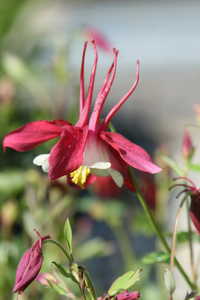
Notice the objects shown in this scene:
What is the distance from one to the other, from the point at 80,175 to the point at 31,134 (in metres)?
0.08

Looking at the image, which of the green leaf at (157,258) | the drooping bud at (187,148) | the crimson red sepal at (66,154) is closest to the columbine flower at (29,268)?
the crimson red sepal at (66,154)

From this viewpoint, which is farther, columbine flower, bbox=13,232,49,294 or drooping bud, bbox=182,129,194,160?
drooping bud, bbox=182,129,194,160

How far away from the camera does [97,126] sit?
36.0 inches

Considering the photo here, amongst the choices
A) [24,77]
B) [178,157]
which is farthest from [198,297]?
[178,157]

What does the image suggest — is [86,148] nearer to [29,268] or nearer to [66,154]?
[66,154]

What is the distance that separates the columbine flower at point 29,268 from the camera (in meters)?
0.81

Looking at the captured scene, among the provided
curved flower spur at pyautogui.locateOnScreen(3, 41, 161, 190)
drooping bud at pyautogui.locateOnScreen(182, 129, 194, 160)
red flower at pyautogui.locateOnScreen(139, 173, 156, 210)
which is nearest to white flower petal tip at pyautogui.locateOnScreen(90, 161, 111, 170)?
curved flower spur at pyautogui.locateOnScreen(3, 41, 161, 190)

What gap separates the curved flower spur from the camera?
0.84 metres

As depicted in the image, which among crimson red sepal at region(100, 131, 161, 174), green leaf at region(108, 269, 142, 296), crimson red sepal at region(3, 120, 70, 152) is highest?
crimson red sepal at region(3, 120, 70, 152)

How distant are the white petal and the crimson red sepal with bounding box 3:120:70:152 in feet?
0.23

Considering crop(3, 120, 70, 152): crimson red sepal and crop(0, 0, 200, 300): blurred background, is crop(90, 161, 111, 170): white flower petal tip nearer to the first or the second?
crop(3, 120, 70, 152): crimson red sepal

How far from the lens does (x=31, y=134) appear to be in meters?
0.86

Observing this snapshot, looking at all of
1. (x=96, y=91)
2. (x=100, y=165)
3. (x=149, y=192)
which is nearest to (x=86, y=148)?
(x=100, y=165)

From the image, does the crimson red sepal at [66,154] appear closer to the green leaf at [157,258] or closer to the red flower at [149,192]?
the green leaf at [157,258]
